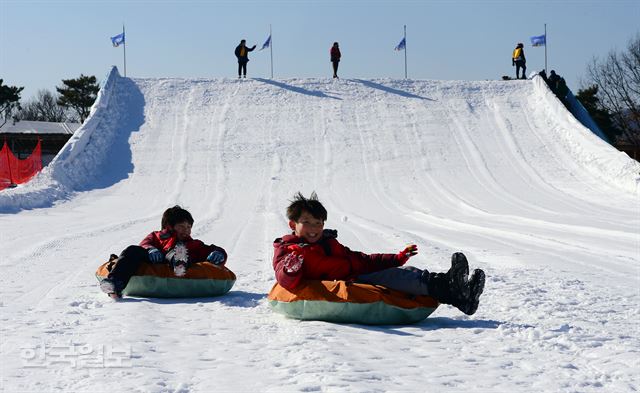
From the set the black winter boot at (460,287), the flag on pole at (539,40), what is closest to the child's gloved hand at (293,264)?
the black winter boot at (460,287)

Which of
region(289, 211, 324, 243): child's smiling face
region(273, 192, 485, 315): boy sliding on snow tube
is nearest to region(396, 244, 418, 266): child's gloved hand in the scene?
region(273, 192, 485, 315): boy sliding on snow tube

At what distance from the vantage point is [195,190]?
1942cm

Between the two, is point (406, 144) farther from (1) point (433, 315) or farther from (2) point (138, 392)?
(2) point (138, 392)

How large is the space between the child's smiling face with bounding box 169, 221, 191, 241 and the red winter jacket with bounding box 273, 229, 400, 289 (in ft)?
3.97

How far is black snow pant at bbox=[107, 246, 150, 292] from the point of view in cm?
575

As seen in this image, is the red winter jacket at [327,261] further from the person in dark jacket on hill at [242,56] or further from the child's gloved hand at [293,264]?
the person in dark jacket on hill at [242,56]

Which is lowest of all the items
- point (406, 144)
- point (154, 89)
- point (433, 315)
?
point (433, 315)

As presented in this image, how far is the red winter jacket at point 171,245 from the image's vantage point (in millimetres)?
6164

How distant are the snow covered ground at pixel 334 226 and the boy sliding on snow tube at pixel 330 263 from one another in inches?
9.8

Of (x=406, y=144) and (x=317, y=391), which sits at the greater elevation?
(x=406, y=144)

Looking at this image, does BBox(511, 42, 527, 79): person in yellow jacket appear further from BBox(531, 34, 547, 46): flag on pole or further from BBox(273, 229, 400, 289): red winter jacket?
BBox(273, 229, 400, 289): red winter jacket

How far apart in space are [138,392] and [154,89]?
2593 cm

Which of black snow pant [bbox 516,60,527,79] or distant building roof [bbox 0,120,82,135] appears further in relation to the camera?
distant building roof [bbox 0,120,82,135]

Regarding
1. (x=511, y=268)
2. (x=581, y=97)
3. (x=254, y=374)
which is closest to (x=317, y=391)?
(x=254, y=374)
